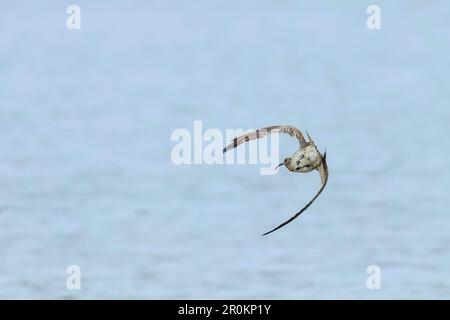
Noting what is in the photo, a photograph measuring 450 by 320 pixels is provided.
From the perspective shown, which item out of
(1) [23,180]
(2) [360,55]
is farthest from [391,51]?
(1) [23,180]

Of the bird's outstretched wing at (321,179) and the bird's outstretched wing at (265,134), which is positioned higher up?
the bird's outstretched wing at (265,134)

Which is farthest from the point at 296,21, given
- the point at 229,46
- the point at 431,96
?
the point at 431,96

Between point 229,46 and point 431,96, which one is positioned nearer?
point 431,96

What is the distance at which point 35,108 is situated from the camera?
565 inches

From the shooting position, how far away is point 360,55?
1634cm

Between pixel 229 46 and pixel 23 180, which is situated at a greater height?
pixel 229 46

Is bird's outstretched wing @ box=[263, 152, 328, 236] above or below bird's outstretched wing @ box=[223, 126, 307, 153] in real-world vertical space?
below

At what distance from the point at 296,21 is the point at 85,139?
17.3 ft

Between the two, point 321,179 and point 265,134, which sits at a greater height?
point 265,134

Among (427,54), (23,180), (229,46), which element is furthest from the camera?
(229,46)

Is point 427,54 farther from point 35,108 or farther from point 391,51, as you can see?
point 35,108
